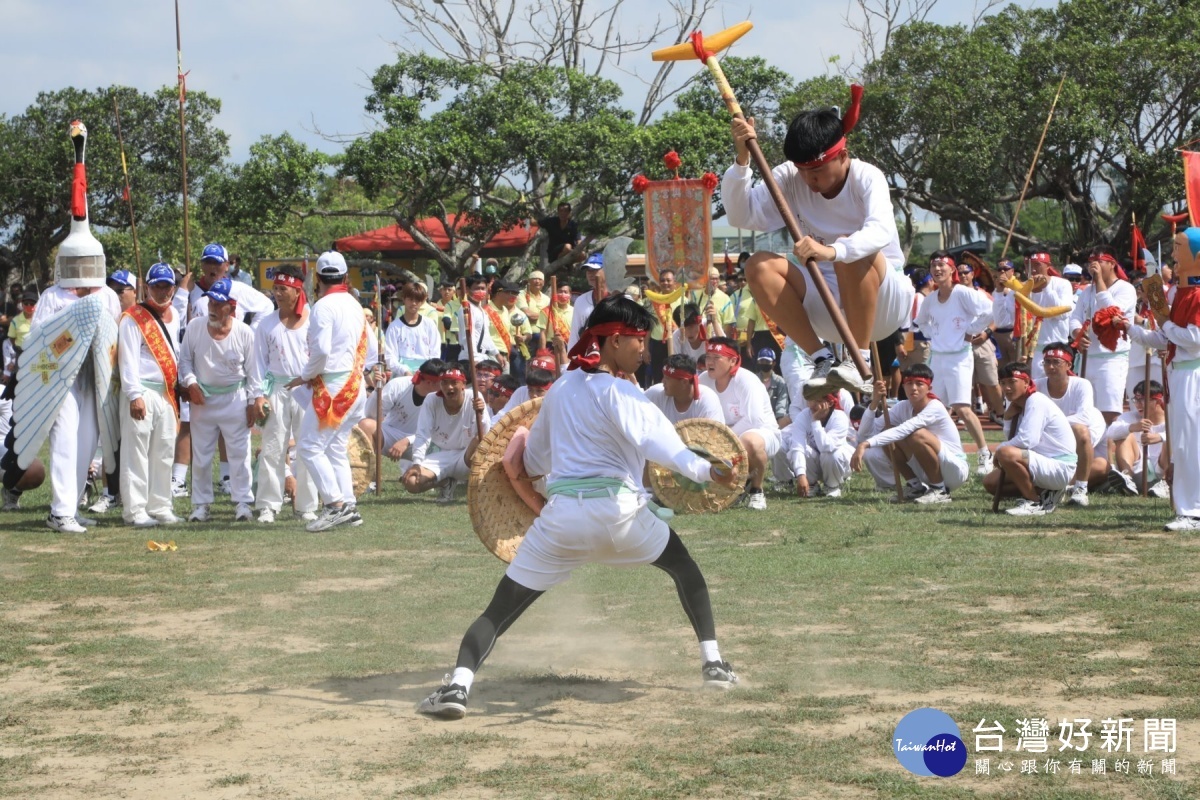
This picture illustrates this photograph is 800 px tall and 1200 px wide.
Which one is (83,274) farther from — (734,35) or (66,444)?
(734,35)

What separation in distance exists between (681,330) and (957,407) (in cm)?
287

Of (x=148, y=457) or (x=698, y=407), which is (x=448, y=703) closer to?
(x=698, y=407)

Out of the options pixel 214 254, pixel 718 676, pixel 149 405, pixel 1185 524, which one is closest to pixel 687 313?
pixel 214 254

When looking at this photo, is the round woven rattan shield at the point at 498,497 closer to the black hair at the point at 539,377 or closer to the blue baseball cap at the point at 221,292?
the black hair at the point at 539,377

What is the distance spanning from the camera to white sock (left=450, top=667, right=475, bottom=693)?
19.4 ft

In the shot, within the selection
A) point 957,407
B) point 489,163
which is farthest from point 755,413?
point 489,163

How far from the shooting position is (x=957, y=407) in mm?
14680

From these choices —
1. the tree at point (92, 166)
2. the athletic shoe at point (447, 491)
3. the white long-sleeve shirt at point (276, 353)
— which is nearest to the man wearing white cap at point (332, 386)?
the white long-sleeve shirt at point (276, 353)

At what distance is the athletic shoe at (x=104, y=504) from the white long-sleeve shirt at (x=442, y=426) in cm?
269

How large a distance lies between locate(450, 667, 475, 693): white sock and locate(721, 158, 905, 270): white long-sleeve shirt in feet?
7.78

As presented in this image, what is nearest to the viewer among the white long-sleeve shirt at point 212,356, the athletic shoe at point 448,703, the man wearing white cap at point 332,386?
the athletic shoe at point 448,703

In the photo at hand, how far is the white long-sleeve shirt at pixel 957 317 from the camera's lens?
48.1ft

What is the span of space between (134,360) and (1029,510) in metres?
7.06

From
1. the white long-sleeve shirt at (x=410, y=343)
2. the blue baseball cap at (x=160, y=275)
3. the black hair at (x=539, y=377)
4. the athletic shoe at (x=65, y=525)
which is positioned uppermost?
the blue baseball cap at (x=160, y=275)
